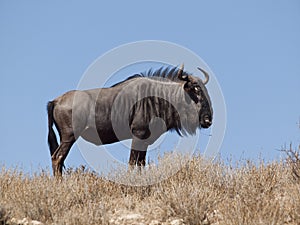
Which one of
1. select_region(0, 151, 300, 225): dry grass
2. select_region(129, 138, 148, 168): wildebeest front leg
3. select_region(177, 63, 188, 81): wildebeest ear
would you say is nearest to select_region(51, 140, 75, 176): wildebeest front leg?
select_region(129, 138, 148, 168): wildebeest front leg

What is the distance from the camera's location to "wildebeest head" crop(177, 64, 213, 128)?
12.8 meters

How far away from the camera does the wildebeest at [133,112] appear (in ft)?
40.1

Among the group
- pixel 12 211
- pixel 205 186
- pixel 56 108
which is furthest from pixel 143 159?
pixel 12 211

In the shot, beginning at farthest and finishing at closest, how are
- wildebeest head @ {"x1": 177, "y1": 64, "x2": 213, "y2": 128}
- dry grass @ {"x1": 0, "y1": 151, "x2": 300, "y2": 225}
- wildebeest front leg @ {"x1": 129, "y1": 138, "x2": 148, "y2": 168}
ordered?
wildebeest head @ {"x1": 177, "y1": 64, "x2": 213, "y2": 128} < wildebeest front leg @ {"x1": 129, "y1": 138, "x2": 148, "y2": 168} < dry grass @ {"x1": 0, "y1": 151, "x2": 300, "y2": 225}

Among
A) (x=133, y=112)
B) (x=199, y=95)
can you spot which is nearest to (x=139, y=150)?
(x=133, y=112)

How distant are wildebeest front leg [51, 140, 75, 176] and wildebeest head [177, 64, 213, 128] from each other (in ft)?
8.57

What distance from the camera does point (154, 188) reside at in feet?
32.3

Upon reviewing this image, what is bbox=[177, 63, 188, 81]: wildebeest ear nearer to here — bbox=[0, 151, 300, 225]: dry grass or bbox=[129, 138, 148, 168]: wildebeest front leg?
bbox=[129, 138, 148, 168]: wildebeest front leg

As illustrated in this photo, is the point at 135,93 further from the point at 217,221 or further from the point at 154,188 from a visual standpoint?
the point at 217,221

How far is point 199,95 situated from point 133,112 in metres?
1.43

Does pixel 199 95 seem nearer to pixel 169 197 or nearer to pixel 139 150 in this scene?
pixel 139 150

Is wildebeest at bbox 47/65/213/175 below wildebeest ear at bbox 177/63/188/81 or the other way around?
below

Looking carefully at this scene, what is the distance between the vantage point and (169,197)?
8.89 m

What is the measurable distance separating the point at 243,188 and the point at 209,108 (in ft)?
12.6
